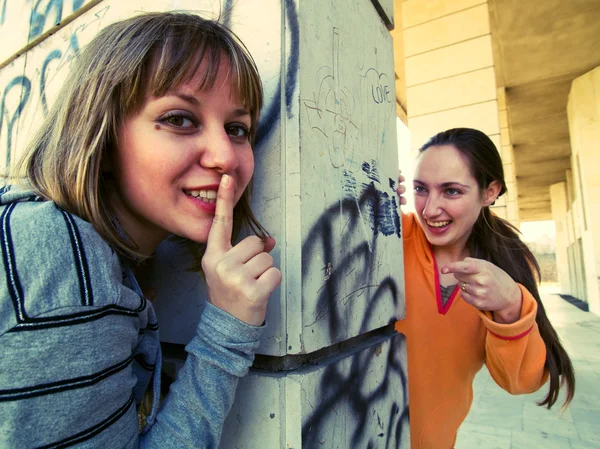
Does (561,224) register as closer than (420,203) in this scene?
No

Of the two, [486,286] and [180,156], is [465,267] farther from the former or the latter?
[180,156]

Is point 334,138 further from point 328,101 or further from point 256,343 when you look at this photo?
point 256,343

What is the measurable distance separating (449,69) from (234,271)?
5.61 meters

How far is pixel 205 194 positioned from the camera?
Answer: 32.6 inches

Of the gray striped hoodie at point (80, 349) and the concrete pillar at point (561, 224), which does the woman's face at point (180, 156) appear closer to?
the gray striped hoodie at point (80, 349)

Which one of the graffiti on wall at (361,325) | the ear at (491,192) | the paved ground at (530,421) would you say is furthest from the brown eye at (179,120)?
the paved ground at (530,421)

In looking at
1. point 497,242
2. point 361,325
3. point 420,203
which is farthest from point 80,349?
point 497,242

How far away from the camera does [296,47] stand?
3.07ft

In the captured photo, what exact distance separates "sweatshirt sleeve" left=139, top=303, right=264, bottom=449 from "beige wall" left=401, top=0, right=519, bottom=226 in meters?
4.88

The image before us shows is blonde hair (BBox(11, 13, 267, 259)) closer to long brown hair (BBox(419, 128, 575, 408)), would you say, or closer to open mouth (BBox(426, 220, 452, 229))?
open mouth (BBox(426, 220, 452, 229))

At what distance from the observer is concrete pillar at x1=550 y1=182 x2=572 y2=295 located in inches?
693

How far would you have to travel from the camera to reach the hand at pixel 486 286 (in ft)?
4.18

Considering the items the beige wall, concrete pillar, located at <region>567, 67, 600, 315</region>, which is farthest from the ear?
concrete pillar, located at <region>567, 67, 600, 315</region>

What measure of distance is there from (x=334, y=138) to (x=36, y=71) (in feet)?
5.13
